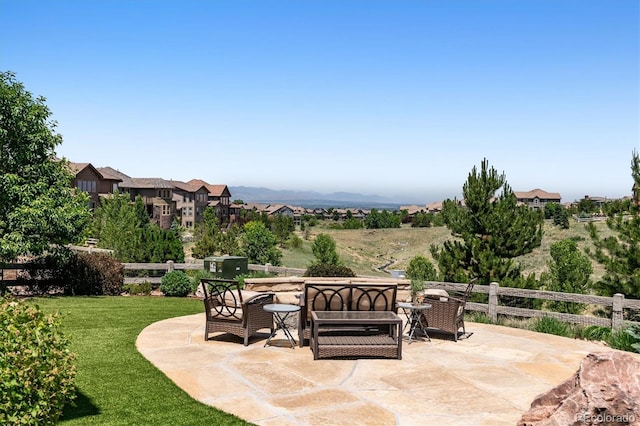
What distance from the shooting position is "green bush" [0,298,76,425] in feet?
12.9

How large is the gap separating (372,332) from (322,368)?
4.85 feet

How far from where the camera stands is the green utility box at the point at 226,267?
15.6 meters

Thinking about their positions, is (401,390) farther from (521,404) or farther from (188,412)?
(188,412)

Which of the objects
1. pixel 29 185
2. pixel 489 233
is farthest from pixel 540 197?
pixel 29 185

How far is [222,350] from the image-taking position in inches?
341

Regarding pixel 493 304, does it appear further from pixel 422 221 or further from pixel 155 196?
pixel 422 221

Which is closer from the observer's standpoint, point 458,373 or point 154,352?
point 458,373


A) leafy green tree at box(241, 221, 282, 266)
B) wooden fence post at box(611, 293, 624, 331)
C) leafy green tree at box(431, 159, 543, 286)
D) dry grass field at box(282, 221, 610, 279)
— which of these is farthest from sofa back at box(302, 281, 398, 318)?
dry grass field at box(282, 221, 610, 279)

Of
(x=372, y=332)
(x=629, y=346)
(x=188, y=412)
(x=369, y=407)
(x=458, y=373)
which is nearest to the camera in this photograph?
(x=188, y=412)

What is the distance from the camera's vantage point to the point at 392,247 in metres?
87.6

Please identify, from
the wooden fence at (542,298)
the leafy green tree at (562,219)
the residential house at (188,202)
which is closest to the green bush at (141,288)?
the wooden fence at (542,298)

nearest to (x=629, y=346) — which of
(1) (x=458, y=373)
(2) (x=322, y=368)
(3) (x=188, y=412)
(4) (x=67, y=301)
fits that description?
(1) (x=458, y=373)

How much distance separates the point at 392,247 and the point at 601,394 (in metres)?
84.2

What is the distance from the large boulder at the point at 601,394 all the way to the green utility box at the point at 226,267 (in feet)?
39.2
